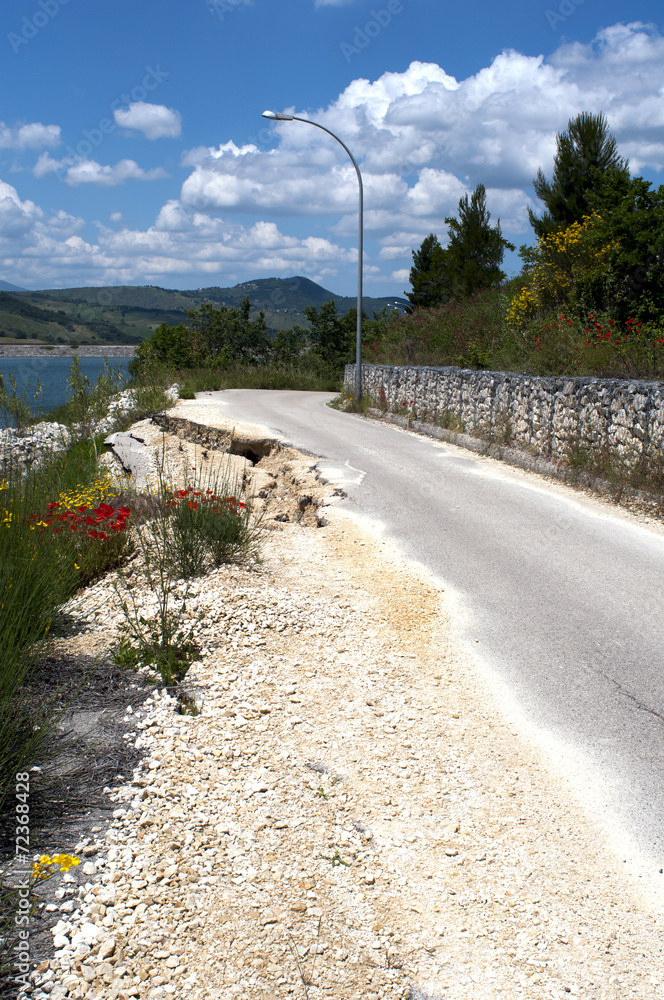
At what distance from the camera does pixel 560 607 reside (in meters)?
4.88

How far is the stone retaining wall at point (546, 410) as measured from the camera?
7984 millimetres

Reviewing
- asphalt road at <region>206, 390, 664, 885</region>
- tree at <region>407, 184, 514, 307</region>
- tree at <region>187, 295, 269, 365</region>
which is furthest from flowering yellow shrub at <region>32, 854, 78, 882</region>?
tree at <region>187, 295, 269, 365</region>

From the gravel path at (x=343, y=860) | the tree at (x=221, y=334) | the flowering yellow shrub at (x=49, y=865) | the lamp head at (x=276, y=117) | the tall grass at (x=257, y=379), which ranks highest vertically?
the lamp head at (x=276, y=117)

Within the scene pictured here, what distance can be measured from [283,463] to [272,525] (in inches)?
147

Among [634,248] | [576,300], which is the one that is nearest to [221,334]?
[576,300]

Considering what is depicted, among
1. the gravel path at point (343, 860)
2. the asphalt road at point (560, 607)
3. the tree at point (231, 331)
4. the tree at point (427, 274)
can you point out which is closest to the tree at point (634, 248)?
the asphalt road at point (560, 607)

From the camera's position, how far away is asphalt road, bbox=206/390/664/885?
3090 mm

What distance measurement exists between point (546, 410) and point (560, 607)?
5.69m

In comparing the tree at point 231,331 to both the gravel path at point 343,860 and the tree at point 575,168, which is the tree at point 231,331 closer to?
the tree at point 575,168

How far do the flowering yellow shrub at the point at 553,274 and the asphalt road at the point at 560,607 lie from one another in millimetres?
7126

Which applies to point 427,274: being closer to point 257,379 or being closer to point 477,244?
point 477,244

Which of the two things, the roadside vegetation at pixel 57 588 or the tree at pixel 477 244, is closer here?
the roadside vegetation at pixel 57 588

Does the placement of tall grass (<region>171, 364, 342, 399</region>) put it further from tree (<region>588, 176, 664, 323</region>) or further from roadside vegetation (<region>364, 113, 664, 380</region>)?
tree (<region>588, 176, 664, 323</region>)

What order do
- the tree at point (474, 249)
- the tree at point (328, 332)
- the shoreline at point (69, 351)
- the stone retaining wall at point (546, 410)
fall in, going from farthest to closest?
the shoreline at point (69, 351)
the tree at point (328, 332)
the tree at point (474, 249)
the stone retaining wall at point (546, 410)
